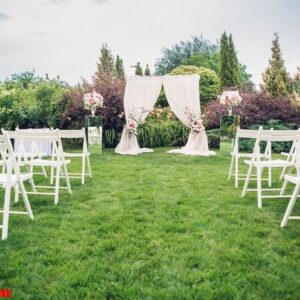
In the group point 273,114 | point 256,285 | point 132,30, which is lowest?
point 256,285

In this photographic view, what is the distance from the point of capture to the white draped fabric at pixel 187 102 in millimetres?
11164

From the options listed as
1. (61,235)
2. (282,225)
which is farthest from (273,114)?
(61,235)

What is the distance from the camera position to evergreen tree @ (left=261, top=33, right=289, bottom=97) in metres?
23.3

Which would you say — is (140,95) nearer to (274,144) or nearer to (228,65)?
(274,144)

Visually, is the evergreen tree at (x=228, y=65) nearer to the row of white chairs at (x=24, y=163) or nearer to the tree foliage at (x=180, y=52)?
the tree foliage at (x=180, y=52)

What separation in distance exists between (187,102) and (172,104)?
0.47 metres

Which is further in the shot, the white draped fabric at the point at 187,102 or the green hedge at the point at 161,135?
the green hedge at the point at 161,135

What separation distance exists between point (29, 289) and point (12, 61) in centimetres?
1827

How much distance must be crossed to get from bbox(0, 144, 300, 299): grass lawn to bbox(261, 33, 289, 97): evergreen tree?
19.3 meters

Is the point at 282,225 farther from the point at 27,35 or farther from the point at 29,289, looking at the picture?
the point at 27,35

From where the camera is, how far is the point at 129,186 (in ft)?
19.4

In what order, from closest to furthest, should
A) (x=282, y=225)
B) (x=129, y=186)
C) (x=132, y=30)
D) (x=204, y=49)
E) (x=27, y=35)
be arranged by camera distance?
(x=282, y=225)
(x=129, y=186)
(x=27, y=35)
(x=132, y=30)
(x=204, y=49)

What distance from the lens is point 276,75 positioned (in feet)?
77.7

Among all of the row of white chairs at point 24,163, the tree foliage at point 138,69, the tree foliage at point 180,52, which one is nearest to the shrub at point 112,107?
the row of white chairs at point 24,163
